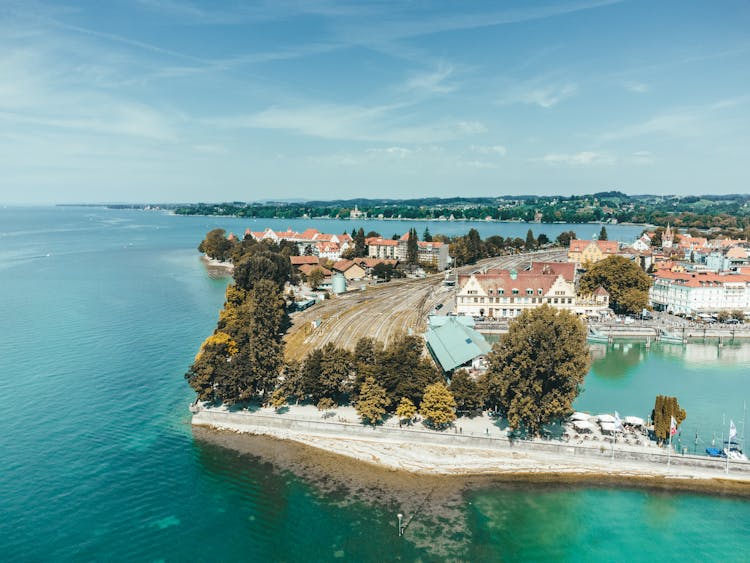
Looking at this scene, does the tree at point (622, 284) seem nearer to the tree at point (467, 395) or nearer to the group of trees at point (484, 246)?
the tree at point (467, 395)

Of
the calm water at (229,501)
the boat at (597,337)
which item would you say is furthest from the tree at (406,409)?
the boat at (597,337)

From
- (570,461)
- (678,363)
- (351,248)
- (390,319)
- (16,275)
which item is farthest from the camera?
(351,248)

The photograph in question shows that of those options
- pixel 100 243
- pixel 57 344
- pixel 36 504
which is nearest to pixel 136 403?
pixel 36 504

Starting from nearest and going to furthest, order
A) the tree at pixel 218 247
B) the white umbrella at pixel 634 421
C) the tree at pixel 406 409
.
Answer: the white umbrella at pixel 634 421
the tree at pixel 406 409
the tree at pixel 218 247

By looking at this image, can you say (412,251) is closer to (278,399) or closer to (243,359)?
Answer: (243,359)

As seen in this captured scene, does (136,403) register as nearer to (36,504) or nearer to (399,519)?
(36,504)

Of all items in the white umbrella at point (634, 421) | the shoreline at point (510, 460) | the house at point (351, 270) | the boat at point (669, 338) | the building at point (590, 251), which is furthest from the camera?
the building at point (590, 251)
